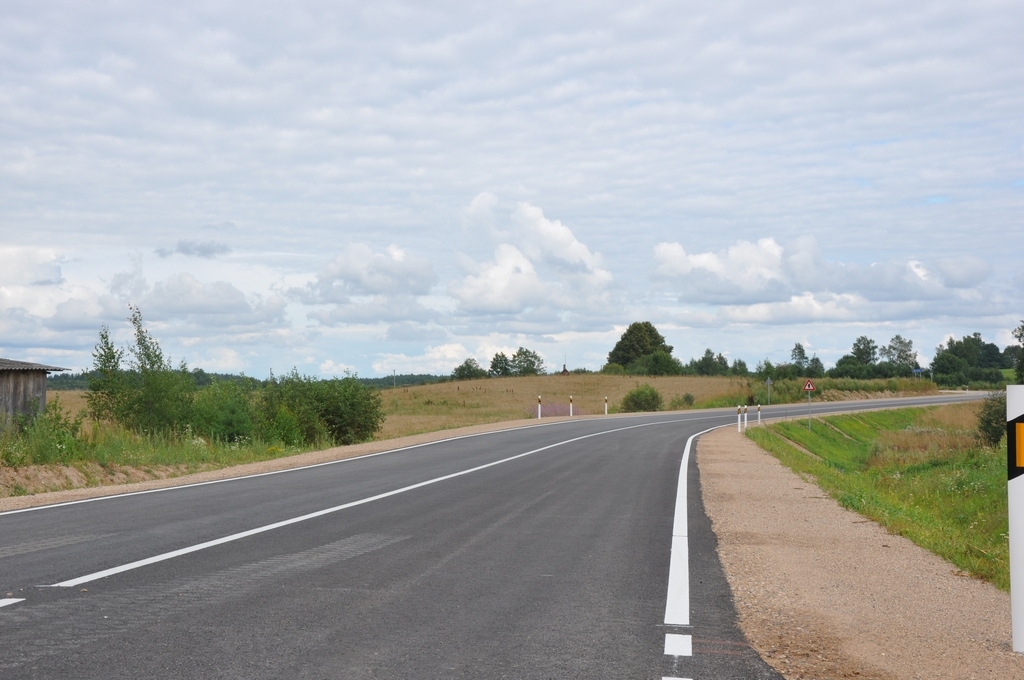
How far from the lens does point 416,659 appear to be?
4.83 m

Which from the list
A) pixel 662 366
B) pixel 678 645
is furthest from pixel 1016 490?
pixel 662 366

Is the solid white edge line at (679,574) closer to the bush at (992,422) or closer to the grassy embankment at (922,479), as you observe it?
the grassy embankment at (922,479)

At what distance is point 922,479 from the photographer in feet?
85.1

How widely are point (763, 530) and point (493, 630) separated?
18.6 ft

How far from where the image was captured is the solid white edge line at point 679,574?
19.6 ft

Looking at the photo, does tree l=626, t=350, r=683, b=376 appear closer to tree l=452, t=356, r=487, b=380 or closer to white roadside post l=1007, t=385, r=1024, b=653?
tree l=452, t=356, r=487, b=380

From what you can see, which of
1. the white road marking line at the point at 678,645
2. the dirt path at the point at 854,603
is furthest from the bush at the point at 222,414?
the white road marking line at the point at 678,645

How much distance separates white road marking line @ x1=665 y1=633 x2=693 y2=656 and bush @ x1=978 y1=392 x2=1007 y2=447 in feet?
109

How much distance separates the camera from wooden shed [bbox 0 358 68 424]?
24.5 metres

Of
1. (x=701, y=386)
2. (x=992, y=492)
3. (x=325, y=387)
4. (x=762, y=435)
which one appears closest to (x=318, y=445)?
(x=325, y=387)

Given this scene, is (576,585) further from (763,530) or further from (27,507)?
(27,507)

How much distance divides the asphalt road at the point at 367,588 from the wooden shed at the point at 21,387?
1441 cm

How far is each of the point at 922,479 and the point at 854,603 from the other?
21.8 metres

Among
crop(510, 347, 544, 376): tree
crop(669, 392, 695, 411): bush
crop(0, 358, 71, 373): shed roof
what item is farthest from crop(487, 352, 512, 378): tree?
crop(0, 358, 71, 373): shed roof
